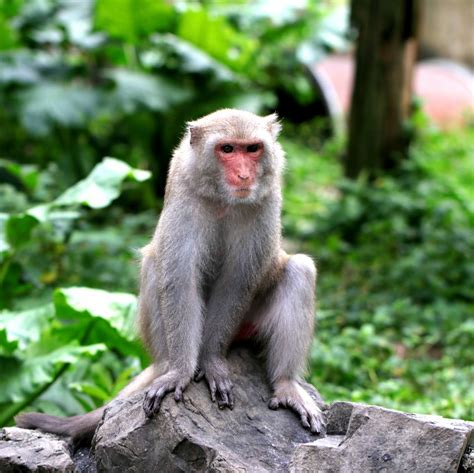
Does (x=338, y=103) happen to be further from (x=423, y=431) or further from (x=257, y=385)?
(x=423, y=431)

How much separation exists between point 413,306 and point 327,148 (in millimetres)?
6730

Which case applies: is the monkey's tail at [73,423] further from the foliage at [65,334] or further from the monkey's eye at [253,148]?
the monkey's eye at [253,148]

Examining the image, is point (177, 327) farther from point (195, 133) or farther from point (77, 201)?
point (77, 201)

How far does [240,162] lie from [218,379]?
1211 millimetres

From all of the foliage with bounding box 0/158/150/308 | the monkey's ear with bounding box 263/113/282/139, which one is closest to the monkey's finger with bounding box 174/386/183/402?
the monkey's ear with bounding box 263/113/282/139

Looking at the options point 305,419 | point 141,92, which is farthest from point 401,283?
point 305,419

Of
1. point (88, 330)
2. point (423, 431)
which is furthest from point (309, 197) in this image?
point (423, 431)

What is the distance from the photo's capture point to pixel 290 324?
5.30 meters

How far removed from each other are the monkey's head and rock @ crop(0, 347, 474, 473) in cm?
110

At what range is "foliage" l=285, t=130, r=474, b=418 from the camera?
7.76 m

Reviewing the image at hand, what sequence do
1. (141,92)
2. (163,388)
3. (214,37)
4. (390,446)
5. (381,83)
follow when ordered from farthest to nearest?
1. (214,37)
2. (381,83)
3. (141,92)
4. (163,388)
5. (390,446)

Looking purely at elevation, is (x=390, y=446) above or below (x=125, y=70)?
above

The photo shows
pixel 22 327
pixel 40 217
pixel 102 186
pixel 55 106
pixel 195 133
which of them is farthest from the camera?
pixel 55 106

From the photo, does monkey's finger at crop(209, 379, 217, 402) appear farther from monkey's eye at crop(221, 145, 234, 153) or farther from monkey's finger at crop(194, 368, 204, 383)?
monkey's eye at crop(221, 145, 234, 153)
